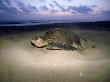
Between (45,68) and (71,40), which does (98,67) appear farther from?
(71,40)

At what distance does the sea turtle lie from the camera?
2451 mm

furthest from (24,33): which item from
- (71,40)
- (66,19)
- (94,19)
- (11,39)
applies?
(94,19)

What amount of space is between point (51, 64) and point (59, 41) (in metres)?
0.53

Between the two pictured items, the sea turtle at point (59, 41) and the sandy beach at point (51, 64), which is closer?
the sandy beach at point (51, 64)

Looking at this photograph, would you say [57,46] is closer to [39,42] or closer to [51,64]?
[39,42]

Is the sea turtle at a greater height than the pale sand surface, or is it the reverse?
the sea turtle

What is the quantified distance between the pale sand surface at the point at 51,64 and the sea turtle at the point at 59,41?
0.08 meters

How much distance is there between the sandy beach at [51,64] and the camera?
70.6 inches

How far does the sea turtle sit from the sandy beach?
3.0 inches

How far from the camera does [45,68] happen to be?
1947 millimetres

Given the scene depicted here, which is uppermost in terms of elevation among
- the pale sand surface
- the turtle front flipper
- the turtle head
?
the turtle head

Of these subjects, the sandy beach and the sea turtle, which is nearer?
the sandy beach

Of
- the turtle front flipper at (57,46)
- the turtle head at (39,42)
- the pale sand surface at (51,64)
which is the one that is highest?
the turtle head at (39,42)

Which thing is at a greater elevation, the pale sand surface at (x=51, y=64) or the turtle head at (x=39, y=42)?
the turtle head at (x=39, y=42)
